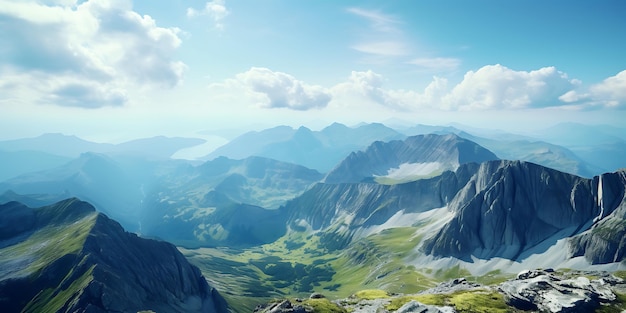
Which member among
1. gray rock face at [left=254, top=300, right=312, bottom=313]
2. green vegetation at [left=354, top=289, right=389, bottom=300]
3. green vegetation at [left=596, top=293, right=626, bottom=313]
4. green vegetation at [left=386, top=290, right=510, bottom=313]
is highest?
green vegetation at [left=596, top=293, right=626, bottom=313]

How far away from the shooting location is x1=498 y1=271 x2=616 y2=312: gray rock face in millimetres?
89000

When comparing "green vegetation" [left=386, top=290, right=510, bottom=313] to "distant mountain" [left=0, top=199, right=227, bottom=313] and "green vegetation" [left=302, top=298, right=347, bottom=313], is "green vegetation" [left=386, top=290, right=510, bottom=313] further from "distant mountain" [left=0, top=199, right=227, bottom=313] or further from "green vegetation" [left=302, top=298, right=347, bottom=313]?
"distant mountain" [left=0, top=199, right=227, bottom=313]

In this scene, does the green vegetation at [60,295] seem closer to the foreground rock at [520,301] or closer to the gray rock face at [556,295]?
the foreground rock at [520,301]

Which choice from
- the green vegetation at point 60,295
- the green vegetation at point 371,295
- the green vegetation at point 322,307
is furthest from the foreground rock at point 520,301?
the green vegetation at point 60,295

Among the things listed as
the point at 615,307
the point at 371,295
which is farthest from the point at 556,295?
the point at 371,295

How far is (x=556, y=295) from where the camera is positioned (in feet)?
306

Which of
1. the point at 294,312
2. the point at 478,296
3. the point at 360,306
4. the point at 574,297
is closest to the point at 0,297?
the point at 294,312

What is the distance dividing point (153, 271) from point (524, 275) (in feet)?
566

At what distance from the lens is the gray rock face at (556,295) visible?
292ft

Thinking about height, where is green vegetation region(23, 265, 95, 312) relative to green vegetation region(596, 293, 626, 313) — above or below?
below

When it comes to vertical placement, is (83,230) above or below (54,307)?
above

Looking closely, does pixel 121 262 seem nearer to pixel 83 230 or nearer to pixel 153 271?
pixel 153 271

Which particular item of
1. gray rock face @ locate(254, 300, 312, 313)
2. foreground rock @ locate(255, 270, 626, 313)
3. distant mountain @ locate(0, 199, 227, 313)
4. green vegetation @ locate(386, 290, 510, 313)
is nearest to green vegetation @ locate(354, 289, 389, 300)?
foreground rock @ locate(255, 270, 626, 313)

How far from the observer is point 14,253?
19888cm
